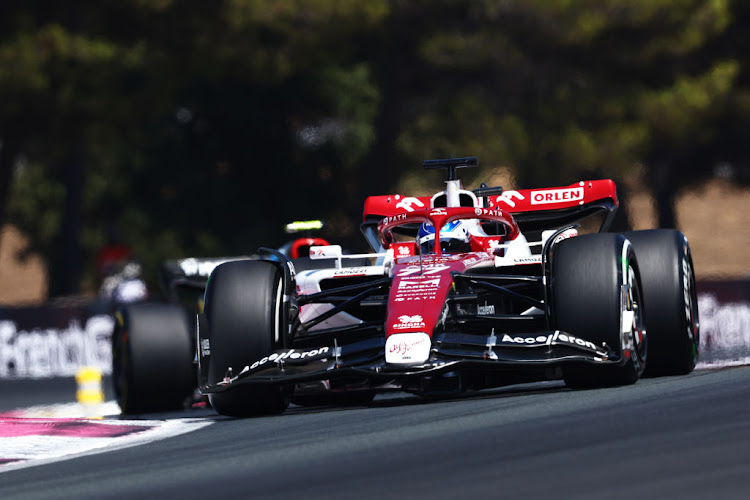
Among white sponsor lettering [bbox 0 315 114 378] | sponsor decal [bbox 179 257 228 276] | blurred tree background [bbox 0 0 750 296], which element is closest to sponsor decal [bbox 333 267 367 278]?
sponsor decal [bbox 179 257 228 276]

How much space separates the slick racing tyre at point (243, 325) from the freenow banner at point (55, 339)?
10259 mm

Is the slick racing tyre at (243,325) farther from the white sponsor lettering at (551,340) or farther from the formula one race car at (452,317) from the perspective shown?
the white sponsor lettering at (551,340)

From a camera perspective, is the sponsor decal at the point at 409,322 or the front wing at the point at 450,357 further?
the sponsor decal at the point at 409,322

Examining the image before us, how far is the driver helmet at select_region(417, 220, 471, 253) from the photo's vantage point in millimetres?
9664

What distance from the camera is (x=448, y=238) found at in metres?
9.66

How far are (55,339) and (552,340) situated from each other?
1233 cm

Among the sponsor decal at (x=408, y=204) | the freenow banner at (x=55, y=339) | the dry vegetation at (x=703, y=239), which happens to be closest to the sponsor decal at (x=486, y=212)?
the sponsor decal at (x=408, y=204)

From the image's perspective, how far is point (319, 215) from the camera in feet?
112

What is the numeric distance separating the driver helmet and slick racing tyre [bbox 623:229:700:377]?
1.02 meters

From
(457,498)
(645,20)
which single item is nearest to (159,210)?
(645,20)

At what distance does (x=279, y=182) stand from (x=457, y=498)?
96.1 feet

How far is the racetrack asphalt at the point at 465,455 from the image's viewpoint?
5254mm

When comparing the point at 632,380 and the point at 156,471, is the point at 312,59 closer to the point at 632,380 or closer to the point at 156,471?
the point at 632,380

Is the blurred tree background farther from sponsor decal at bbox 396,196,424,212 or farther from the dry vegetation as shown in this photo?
the dry vegetation
